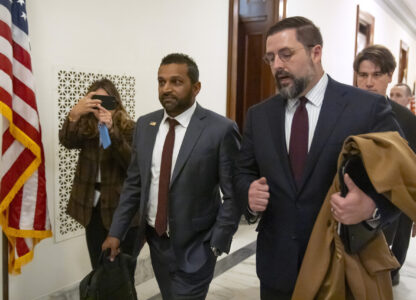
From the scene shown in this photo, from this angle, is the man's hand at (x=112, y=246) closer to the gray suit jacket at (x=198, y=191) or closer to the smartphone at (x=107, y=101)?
the gray suit jacket at (x=198, y=191)

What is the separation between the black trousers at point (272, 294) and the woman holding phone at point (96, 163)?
0.92 meters

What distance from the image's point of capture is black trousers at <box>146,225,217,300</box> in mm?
1930

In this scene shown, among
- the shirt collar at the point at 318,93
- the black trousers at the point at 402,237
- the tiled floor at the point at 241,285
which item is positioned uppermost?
the shirt collar at the point at 318,93

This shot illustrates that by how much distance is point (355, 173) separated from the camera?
1.27 m

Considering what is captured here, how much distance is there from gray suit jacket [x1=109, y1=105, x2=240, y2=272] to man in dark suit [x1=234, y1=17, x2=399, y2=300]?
0.33 m

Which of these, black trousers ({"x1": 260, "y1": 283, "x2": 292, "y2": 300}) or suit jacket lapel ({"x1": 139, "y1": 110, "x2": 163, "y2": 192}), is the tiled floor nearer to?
suit jacket lapel ({"x1": 139, "y1": 110, "x2": 163, "y2": 192})

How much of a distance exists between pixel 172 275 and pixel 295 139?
980mm

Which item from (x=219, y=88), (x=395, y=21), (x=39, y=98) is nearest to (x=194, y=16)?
(x=219, y=88)

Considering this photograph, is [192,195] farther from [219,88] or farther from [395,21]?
[395,21]

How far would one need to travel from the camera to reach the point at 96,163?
7.57 feet

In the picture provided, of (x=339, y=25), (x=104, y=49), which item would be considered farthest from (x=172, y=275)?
(x=339, y=25)

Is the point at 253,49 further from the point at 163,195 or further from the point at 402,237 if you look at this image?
the point at 163,195

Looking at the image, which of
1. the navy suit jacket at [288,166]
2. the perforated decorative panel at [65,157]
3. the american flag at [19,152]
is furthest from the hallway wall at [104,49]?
the navy suit jacket at [288,166]

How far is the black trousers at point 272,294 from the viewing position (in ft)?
5.13
